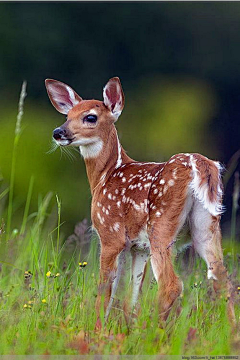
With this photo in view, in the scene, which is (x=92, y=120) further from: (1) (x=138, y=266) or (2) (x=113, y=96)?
(1) (x=138, y=266)

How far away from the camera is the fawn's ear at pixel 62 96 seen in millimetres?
5574

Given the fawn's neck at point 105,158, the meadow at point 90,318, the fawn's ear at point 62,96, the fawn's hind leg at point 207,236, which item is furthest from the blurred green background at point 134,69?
the fawn's hind leg at point 207,236

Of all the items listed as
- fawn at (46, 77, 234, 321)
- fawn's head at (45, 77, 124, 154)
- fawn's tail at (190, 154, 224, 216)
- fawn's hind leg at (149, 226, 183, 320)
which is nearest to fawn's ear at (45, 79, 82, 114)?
fawn at (46, 77, 234, 321)

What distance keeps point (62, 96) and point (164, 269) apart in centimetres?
143

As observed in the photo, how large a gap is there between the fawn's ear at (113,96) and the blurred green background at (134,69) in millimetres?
5606

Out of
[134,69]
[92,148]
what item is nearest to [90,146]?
[92,148]

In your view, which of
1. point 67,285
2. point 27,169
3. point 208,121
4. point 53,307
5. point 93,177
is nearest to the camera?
point 53,307

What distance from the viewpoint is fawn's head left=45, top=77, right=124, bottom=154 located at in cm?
516

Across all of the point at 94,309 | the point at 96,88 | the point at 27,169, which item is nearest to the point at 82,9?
the point at 96,88

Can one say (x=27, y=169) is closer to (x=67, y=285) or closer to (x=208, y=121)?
(x=208, y=121)

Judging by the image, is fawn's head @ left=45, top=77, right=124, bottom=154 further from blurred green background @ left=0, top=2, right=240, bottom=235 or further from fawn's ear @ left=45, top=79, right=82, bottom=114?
blurred green background @ left=0, top=2, right=240, bottom=235

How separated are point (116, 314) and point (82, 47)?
29.1ft

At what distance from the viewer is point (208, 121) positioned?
12352 millimetres

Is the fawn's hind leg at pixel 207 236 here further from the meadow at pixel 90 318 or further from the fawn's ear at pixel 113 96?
the fawn's ear at pixel 113 96
